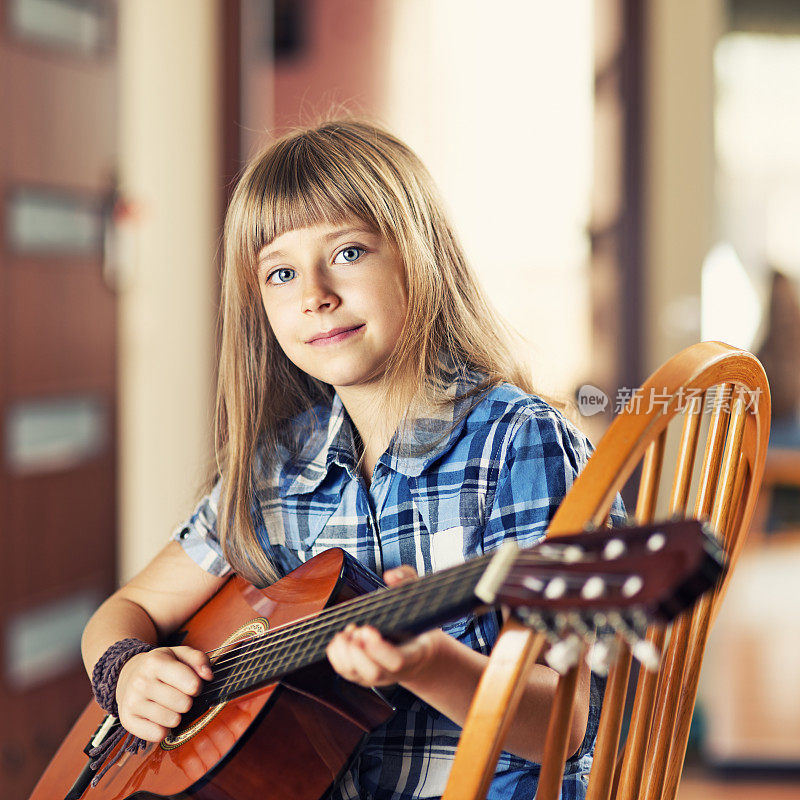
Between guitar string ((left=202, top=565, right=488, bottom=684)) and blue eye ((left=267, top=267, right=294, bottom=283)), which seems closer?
guitar string ((left=202, top=565, right=488, bottom=684))

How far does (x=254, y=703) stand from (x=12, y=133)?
1647 millimetres

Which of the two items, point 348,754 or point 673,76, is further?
point 673,76

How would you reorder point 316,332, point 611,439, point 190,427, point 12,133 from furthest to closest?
point 190,427
point 12,133
point 316,332
point 611,439

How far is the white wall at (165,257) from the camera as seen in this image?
2391 mm

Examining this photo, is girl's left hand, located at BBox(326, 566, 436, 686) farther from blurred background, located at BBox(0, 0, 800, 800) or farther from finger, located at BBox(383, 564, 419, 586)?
blurred background, located at BBox(0, 0, 800, 800)

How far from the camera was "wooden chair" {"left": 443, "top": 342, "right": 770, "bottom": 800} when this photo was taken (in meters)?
0.54

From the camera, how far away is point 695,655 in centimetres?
76

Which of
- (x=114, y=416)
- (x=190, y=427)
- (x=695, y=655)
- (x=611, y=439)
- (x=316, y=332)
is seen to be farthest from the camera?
(x=190, y=427)

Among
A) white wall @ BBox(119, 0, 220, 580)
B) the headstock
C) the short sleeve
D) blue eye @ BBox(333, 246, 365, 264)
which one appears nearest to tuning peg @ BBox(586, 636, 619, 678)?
the headstock

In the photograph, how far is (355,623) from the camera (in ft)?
2.18

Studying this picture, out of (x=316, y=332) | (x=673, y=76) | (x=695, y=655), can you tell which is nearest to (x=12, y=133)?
(x=316, y=332)

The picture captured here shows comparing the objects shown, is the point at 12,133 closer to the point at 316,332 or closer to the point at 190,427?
the point at 190,427

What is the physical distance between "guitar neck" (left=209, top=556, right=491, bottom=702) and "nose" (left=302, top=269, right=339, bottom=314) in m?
0.30

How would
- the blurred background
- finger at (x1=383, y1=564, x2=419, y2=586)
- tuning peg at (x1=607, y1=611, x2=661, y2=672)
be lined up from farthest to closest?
the blurred background < finger at (x1=383, y1=564, x2=419, y2=586) < tuning peg at (x1=607, y1=611, x2=661, y2=672)
